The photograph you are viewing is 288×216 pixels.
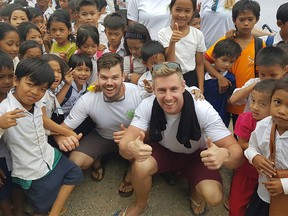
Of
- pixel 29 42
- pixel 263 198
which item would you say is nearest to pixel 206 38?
pixel 29 42

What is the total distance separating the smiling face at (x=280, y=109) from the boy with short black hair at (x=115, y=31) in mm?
2287

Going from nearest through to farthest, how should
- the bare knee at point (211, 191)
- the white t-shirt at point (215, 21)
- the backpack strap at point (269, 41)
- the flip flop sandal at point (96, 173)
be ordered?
the bare knee at point (211, 191) → the flip flop sandal at point (96, 173) → the backpack strap at point (269, 41) → the white t-shirt at point (215, 21)

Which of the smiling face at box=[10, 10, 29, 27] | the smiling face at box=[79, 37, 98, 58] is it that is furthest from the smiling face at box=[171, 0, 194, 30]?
the smiling face at box=[10, 10, 29, 27]

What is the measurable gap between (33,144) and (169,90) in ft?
3.91

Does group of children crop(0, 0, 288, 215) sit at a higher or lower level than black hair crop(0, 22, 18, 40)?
lower

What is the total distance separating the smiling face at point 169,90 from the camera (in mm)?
2543

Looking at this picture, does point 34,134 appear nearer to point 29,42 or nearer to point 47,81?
point 47,81

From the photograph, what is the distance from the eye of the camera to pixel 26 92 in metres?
2.45

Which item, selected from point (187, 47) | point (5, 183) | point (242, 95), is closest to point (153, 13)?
point (187, 47)

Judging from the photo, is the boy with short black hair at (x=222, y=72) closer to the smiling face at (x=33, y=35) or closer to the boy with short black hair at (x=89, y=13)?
the boy with short black hair at (x=89, y=13)

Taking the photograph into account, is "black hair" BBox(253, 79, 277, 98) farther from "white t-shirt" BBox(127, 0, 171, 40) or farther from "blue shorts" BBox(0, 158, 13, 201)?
"blue shorts" BBox(0, 158, 13, 201)

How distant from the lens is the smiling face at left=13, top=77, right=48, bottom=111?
8.03 ft

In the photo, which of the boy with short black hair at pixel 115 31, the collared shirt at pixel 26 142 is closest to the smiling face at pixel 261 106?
the collared shirt at pixel 26 142

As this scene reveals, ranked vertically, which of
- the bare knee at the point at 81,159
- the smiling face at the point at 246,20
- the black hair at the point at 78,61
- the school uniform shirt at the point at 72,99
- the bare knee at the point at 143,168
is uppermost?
the smiling face at the point at 246,20
